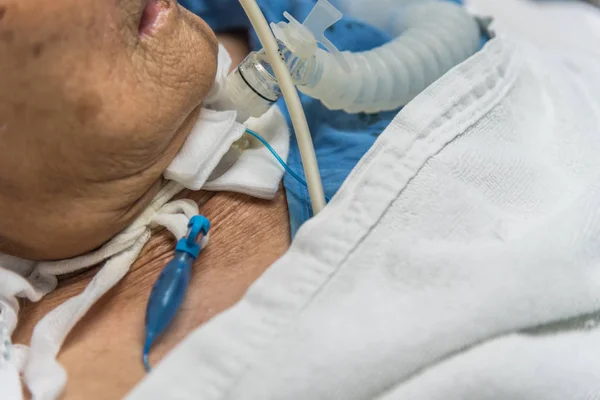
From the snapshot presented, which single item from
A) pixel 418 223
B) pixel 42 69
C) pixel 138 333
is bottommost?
pixel 138 333

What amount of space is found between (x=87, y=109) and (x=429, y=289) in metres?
0.34

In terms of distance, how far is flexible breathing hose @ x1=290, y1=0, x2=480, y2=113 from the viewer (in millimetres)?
729

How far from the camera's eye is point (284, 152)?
708mm

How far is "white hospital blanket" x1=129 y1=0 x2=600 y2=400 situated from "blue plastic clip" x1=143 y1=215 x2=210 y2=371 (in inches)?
2.1

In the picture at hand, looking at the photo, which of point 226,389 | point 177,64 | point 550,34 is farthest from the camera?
point 550,34

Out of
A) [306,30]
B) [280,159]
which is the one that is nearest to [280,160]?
[280,159]

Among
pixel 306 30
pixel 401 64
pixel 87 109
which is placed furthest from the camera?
pixel 401 64

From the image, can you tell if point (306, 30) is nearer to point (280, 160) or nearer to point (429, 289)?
point (280, 160)

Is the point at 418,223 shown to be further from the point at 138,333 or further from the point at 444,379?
the point at 138,333

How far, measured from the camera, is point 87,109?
0.54 meters

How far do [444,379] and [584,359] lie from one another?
152mm

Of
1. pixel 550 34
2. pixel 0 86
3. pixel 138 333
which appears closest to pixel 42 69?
pixel 0 86

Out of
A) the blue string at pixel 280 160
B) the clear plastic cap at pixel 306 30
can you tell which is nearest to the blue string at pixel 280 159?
the blue string at pixel 280 160

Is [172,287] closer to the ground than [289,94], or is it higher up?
closer to the ground
